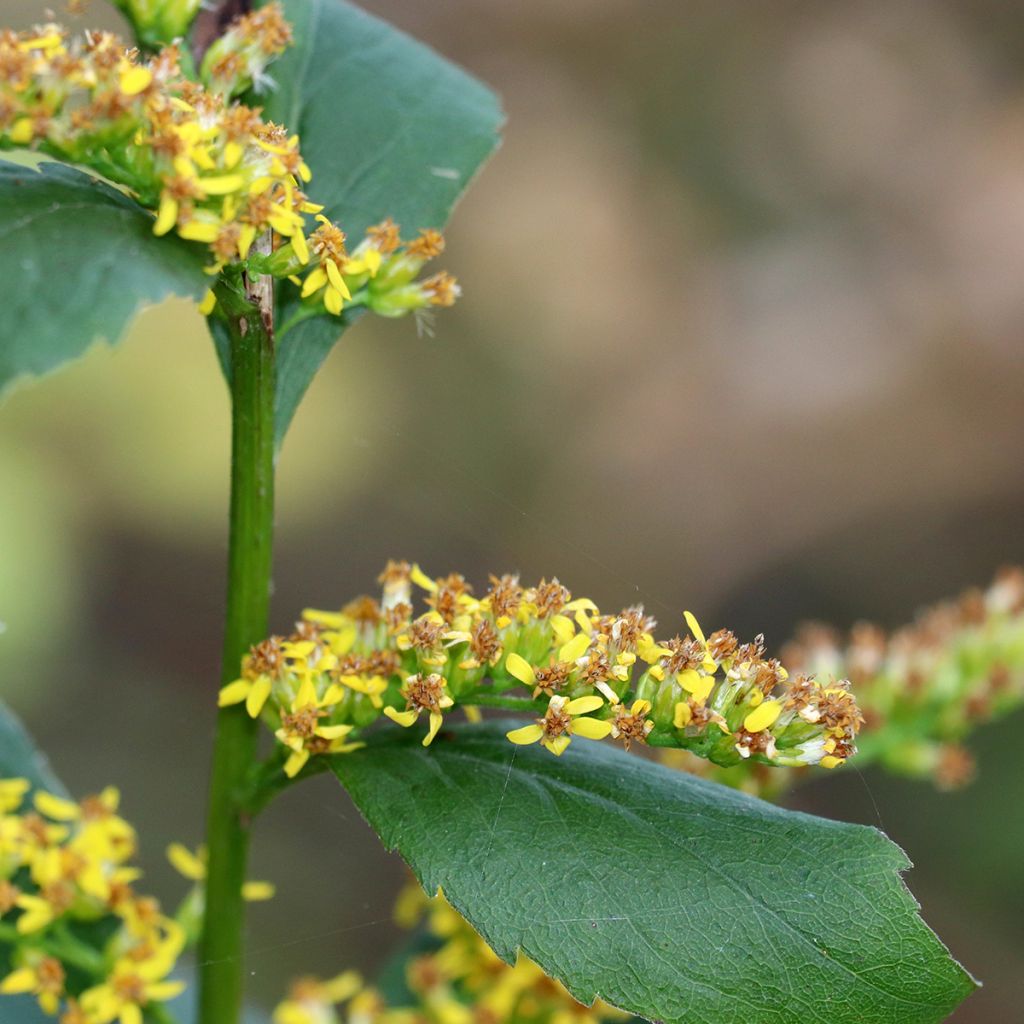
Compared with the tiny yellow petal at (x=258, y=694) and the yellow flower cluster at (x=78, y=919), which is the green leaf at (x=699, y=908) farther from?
the yellow flower cluster at (x=78, y=919)

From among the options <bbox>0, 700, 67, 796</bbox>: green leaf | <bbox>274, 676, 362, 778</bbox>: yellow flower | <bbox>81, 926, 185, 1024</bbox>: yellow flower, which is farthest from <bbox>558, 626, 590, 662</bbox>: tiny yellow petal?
<bbox>0, 700, 67, 796</bbox>: green leaf

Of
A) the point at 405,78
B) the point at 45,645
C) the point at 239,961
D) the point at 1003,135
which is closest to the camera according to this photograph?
the point at 239,961

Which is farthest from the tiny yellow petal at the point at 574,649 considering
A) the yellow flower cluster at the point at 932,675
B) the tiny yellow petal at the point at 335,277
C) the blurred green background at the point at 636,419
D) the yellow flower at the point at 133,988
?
the blurred green background at the point at 636,419

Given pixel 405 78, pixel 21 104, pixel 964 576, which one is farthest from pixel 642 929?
pixel 964 576

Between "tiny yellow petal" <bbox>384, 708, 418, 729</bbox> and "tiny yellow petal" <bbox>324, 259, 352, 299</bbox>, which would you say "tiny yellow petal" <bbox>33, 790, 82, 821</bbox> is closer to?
"tiny yellow petal" <bbox>384, 708, 418, 729</bbox>

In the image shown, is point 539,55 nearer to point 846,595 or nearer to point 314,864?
point 846,595

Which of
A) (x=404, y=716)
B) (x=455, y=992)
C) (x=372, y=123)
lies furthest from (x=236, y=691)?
(x=455, y=992)
